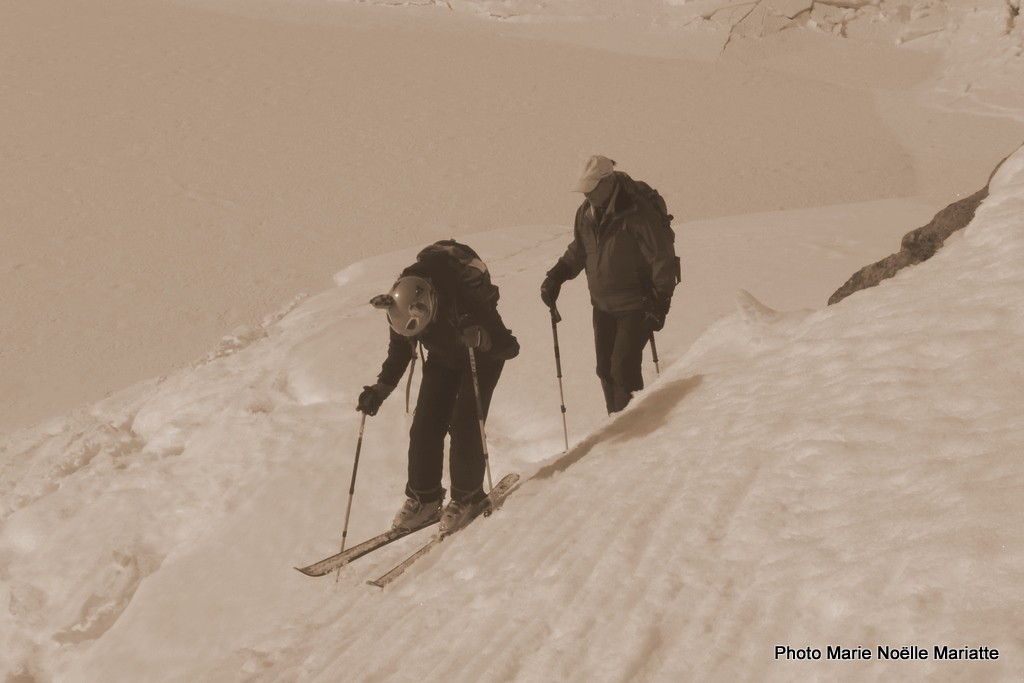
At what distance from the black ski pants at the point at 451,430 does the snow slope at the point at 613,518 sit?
0.30 metres

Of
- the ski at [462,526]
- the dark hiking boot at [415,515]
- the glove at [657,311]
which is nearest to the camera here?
the ski at [462,526]

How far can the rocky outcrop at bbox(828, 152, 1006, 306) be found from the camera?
5082 mm

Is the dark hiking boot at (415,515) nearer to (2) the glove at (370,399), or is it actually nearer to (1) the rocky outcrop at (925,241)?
(2) the glove at (370,399)

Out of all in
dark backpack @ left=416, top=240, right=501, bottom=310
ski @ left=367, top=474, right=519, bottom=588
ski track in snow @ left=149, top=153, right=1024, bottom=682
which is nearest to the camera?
ski track in snow @ left=149, top=153, right=1024, bottom=682

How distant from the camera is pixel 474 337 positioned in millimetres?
4473

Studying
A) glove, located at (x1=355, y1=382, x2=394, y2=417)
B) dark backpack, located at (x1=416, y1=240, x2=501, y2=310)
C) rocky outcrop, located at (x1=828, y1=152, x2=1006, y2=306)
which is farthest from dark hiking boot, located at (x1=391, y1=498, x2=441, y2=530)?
rocky outcrop, located at (x1=828, y1=152, x2=1006, y2=306)

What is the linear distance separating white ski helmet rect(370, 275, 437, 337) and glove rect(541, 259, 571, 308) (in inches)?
50.3

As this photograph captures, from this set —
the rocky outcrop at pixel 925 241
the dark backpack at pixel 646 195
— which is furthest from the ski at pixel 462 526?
the rocky outcrop at pixel 925 241

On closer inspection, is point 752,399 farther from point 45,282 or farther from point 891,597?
point 45,282

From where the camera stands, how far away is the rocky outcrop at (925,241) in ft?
16.7

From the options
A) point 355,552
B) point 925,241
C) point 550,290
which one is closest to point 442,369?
point 355,552

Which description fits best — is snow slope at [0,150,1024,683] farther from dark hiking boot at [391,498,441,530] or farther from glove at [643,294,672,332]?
glove at [643,294,672,332]

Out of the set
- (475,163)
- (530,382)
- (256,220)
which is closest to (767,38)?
(475,163)

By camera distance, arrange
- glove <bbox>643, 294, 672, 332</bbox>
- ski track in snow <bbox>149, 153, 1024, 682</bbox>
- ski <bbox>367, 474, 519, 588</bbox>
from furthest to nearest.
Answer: glove <bbox>643, 294, 672, 332</bbox> < ski <bbox>367, 474, 519, 588</bbox> < ski track in snow <bbox>149, 153, 1024, 682</bbox>
